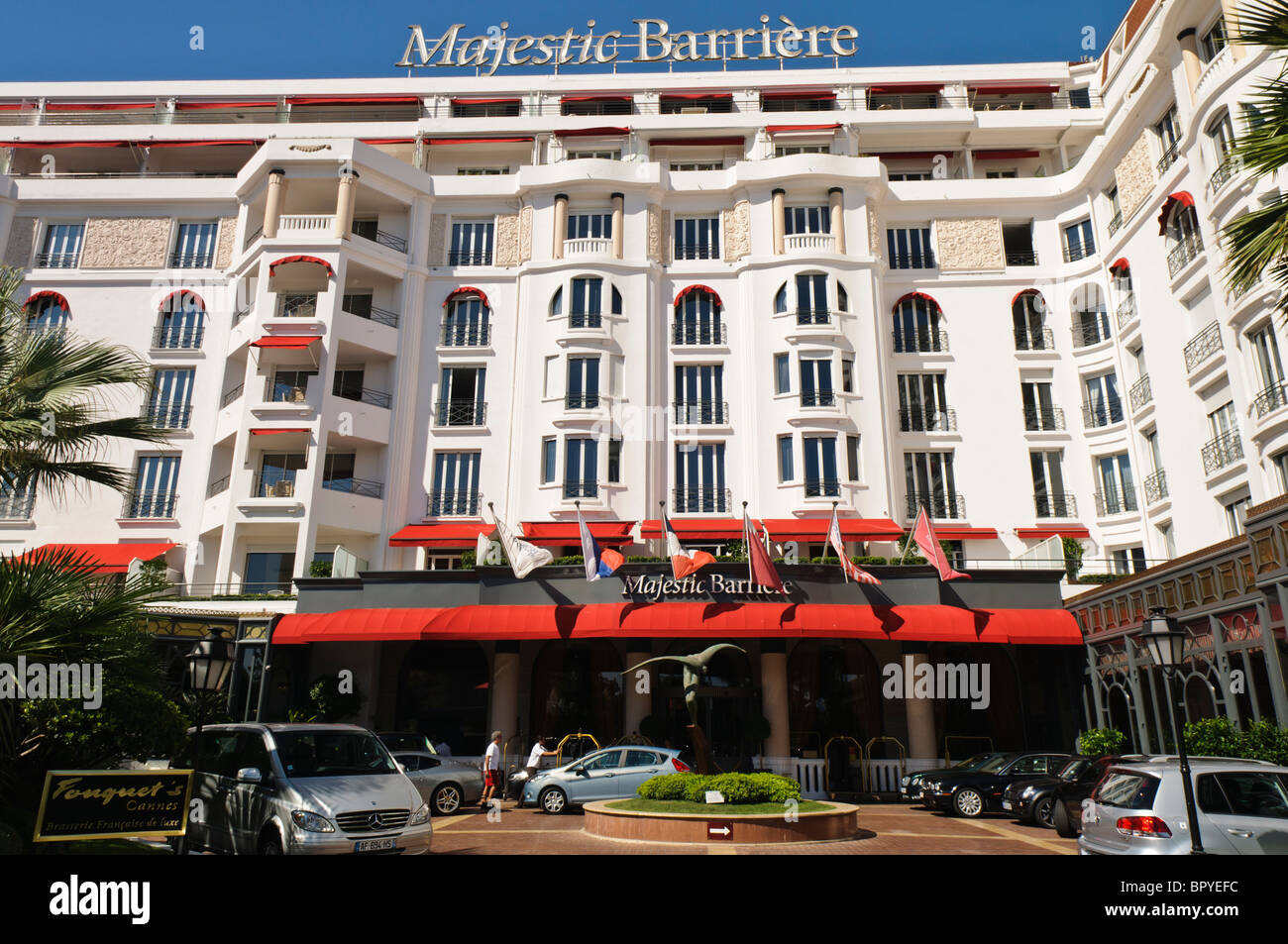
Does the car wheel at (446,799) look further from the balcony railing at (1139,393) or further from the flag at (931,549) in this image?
the balcony railing at (1139,393)

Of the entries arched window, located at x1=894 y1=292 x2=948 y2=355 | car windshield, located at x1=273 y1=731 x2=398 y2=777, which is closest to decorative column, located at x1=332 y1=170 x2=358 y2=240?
arched window, located at x1=894 y1=292 x2=948 y2=355

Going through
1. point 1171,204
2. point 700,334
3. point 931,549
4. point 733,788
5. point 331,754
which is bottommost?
point 733,788

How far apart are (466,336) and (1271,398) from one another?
24354mm

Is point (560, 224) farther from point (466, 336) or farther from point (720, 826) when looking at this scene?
point (720, 826)

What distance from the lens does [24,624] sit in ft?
29.7

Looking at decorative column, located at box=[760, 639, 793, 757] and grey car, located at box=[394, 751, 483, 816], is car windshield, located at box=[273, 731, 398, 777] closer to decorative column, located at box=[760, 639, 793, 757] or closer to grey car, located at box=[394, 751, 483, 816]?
grey car, located at box=[394, 751, 483, 816]

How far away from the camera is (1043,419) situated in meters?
30.1

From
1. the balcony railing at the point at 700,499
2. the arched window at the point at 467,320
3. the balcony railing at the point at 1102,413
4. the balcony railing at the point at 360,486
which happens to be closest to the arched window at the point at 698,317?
the balcony railing at the point at 700,499

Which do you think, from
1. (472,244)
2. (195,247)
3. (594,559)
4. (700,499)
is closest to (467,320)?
(472,244)

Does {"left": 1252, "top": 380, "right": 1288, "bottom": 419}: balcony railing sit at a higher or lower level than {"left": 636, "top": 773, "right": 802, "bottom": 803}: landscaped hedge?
higher

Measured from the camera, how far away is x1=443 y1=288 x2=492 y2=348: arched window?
103 feet

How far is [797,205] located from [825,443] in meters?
9.53

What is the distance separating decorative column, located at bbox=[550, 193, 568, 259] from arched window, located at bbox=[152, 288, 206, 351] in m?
13.4

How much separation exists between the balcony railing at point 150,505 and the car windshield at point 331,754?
22.0 metres
